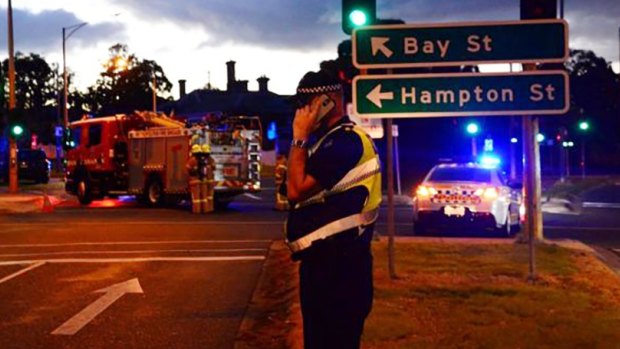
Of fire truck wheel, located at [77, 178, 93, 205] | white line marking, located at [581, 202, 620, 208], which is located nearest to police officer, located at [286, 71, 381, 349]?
fire truck wheel, located at [77, 178, 93, 205]

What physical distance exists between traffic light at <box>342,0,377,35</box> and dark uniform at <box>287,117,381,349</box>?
298 inches

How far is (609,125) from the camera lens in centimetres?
8100

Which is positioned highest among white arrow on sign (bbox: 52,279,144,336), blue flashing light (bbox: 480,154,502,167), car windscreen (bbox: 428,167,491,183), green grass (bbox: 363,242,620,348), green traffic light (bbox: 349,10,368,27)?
green traffic light (bbox: 349,10,368,27)

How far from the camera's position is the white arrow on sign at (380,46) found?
9.58m

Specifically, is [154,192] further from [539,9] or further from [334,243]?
[334,243]

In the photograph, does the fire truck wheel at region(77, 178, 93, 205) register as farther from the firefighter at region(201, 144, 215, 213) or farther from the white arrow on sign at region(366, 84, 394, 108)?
the white arrow on sign at region(366, 84, 394, 108)

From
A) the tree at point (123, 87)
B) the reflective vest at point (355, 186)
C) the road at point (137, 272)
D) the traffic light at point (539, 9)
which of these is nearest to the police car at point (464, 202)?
the road at point (137, 272)

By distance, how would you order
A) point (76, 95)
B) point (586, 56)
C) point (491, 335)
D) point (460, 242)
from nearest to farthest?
point (491, 335)
point (460, 242)
point (76, 95)
point (586, 56)

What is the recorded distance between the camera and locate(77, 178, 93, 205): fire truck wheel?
2647cm

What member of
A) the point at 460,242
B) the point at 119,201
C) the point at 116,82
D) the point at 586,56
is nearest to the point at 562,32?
the point at 460,242

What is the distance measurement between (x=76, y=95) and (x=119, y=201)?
54457 millimetres

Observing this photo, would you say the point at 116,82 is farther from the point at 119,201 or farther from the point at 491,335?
the point at 491,335

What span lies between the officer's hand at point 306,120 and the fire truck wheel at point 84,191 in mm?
23053

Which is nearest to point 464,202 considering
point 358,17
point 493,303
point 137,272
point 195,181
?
point 358,17
